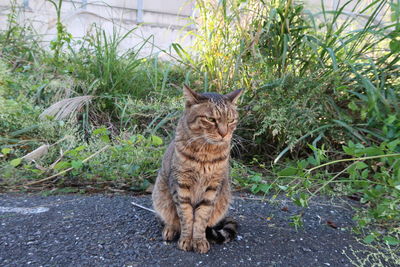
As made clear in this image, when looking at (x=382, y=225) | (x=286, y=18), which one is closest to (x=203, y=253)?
(x=382, y=225)

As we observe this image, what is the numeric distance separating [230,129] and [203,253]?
663 mm

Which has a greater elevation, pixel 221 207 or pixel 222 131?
pixel 222 131

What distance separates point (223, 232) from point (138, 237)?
0.44m

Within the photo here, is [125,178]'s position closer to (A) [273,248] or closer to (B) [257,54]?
(A) [273,248]

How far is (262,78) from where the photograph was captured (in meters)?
2.83

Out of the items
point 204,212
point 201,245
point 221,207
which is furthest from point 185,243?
point 221,207

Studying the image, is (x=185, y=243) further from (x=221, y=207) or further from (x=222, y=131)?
(x=222, y=131)

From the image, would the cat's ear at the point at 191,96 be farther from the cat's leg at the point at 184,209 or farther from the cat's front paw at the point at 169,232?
the cat's front paw at the point at 169,232

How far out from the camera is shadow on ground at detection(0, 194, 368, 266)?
1.40 meters

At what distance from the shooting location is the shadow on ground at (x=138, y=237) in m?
1.40

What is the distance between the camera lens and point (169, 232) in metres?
1.70

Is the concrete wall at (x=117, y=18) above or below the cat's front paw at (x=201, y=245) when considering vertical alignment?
above

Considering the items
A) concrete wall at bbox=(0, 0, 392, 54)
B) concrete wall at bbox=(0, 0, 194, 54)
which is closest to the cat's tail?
concrete wall at bbox=(0, 0, 392, 54)

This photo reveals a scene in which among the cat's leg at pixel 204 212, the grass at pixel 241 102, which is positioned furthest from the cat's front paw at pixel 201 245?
the grass at pixel 241 102
